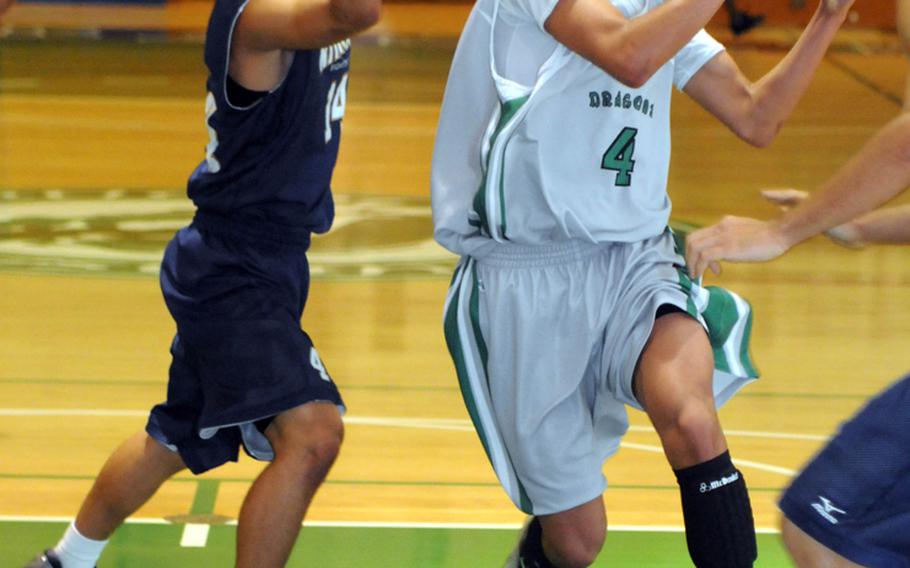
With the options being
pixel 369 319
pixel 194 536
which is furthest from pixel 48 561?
pixel 369 319

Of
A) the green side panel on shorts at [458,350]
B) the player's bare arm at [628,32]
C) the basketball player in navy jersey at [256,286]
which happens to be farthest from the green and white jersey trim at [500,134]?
the basketball player in navy jersey at [256,286]

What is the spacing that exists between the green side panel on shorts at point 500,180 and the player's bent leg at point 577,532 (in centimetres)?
62

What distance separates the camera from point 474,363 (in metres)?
3.57

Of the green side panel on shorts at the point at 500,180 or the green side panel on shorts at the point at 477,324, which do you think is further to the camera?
the green side panel on shorts at the point at 477,324

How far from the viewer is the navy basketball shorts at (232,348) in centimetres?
348

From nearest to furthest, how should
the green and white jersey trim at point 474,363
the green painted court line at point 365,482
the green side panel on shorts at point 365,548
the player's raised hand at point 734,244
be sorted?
the player's raised hand at point 734,244 → the green and white jersey trim at point 474,363 → the green side panel on shorts at point 365,548 → the green painted court line at point 365,482

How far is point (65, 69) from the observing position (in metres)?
14.2

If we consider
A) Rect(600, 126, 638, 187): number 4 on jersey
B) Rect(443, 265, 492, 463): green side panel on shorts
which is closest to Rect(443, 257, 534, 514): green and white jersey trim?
Rect(443, 265, 492, 463): green side panel on shorts

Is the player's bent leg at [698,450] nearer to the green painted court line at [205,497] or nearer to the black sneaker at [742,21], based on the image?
the green painted court line at [205,497]

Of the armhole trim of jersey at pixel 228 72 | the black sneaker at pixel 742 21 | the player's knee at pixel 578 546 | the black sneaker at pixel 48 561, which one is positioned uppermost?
the armhole trim of jersey at pixel 228 72

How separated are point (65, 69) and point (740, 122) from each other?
448 inches

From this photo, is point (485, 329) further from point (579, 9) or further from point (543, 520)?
point (579, 9)

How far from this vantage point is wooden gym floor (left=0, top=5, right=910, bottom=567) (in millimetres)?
4602

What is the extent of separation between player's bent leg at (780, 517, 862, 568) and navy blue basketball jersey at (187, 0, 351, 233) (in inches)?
49.7
